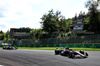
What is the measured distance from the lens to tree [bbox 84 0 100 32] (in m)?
48.8

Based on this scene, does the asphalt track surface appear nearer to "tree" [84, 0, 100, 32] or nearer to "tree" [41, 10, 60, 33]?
"tree" [84, 0, 100, 32]

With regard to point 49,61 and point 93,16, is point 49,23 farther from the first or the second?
point 49,61

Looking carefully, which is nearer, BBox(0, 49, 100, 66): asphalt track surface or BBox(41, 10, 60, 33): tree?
BBox(0, 49, 100, 66): asphalt track surface

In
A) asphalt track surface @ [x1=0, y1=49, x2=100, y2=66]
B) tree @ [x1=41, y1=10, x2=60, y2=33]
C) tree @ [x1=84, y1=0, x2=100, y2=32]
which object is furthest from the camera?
tree @ [x1=41, y1=10, x2=60, y2=33]

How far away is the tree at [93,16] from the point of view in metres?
48.8

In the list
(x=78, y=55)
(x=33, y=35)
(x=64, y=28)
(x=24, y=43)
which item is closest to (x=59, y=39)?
(x=24, y=43)

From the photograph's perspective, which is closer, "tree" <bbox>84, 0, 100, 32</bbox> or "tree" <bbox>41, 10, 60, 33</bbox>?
"tree" <bbox>84, 0, 100, 32</bbox>

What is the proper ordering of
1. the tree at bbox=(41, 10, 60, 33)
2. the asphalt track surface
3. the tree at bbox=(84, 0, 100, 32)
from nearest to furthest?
1. the asphalt track surface
2. the tree at bbox=(84, 0, 100, 32)
3. the tree at bbox=(41, 10, 60, 33)

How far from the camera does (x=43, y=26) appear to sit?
5981 centimetres

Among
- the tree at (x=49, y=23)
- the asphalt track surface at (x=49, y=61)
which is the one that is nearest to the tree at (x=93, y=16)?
the tree at (x=49, y=23)

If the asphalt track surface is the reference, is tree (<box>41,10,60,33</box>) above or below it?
above

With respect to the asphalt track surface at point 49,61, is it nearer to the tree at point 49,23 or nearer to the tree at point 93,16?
the tree at point 93,16

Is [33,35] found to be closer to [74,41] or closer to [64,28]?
[64,28]

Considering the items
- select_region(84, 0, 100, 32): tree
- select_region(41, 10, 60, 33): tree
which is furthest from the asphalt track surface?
select_region(41, 10, 60, 33): tree
